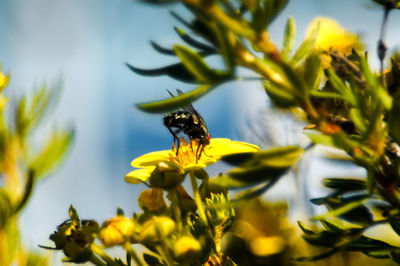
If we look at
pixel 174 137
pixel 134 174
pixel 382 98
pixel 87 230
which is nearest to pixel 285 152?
pixel 382 98

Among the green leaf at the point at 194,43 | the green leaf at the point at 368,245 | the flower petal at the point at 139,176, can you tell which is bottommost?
the green leaf at the point at 368,245

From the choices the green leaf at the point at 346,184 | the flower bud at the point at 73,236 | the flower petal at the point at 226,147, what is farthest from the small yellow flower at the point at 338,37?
the flower bud at the point at 73,236

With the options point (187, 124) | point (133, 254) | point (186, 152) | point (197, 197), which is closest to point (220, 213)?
point (197, 197)

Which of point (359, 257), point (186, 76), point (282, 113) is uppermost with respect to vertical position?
point (186, 76)

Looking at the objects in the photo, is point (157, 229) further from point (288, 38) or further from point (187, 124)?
point (187, 124)

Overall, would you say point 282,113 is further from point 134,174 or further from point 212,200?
point 134,174

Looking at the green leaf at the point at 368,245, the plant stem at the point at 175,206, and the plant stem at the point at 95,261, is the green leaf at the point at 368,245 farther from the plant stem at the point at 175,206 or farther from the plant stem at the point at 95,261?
the plant stem at the point at 95,261
